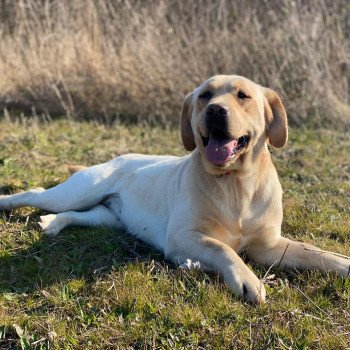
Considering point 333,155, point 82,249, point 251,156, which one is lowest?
point 333,155

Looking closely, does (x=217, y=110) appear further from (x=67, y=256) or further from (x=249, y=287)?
(x=67, y=256)

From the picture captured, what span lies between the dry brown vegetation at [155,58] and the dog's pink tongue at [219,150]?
539 cm

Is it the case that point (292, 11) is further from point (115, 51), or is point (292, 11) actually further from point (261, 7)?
point (115, 51)

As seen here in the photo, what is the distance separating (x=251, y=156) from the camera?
3.95 meters

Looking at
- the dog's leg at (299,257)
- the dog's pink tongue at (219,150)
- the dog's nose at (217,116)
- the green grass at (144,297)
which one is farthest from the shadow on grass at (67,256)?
the dog's nose at (217,116)

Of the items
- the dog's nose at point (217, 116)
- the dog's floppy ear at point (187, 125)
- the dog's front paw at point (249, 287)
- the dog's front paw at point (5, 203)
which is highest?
the dog's nose at point (217, 116)

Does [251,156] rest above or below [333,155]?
above

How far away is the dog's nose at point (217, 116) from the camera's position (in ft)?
12.0

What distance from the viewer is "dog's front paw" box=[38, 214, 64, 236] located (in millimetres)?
4402

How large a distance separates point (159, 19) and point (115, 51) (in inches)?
33.5

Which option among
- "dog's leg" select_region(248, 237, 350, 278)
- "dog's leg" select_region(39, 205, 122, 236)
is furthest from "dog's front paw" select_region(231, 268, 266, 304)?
"dog's leg" select_region(39, 205, 122, 236)

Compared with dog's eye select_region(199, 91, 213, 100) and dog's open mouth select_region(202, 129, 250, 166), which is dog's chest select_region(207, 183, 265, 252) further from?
dog's eye select_region(199, 91, 213, 100)

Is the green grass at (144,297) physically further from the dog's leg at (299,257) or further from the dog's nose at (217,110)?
the dog's nose at (217,110)

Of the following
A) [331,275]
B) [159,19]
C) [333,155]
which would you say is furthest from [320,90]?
[331,275]
